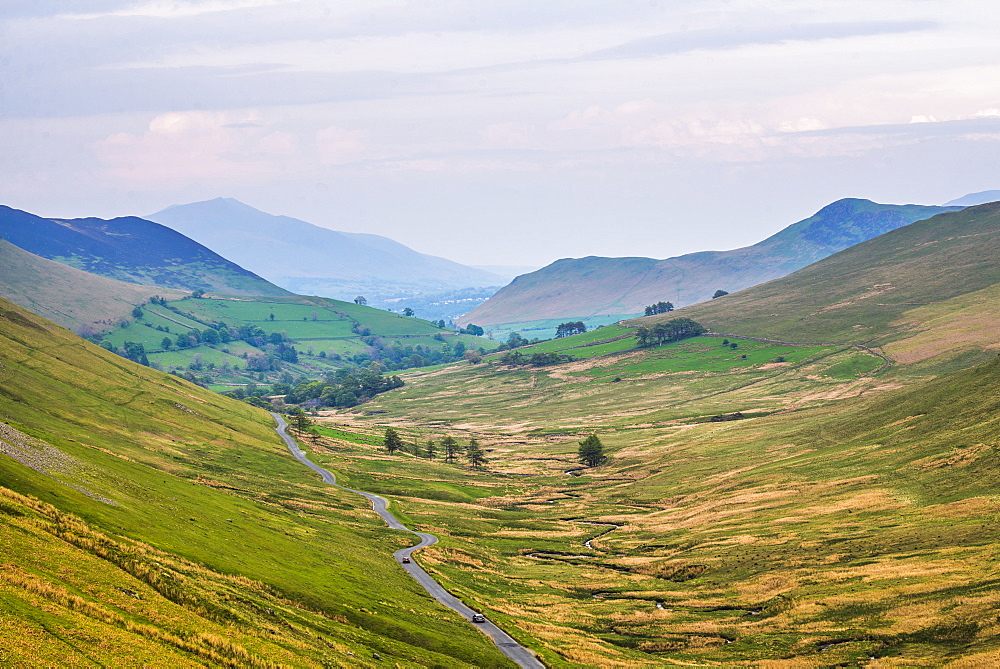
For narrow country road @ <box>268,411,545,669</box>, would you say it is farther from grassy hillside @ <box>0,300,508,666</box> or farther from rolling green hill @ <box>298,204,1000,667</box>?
rolling green hill @ <box>298,204,1000,667</box>

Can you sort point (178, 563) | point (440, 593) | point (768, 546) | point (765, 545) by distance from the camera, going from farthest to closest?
point (765, 545) < point (768, 546) < point (440, 593) < point (178, 563)

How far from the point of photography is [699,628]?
82.8 meters

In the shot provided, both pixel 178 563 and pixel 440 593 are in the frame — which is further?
pixel 440 593

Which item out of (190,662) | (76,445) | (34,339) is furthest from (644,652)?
(34,339)

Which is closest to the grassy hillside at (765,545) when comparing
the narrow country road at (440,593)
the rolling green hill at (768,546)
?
the rolling green hill at (768,546)

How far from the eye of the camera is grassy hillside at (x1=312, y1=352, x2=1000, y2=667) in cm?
7225

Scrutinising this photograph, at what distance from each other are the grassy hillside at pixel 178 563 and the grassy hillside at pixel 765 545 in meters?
13.7

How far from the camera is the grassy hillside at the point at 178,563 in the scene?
41.4 metres

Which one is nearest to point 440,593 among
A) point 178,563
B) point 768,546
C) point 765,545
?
point 178,563

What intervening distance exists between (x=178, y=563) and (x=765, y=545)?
7993 centimetres

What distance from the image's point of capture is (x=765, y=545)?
355 feet

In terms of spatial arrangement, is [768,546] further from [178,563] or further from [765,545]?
[178,563]

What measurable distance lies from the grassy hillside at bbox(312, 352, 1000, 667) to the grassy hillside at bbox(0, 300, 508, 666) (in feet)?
44.8

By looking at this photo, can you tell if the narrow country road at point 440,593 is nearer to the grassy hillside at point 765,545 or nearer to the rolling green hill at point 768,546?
the grassy hillside at point 765,545
